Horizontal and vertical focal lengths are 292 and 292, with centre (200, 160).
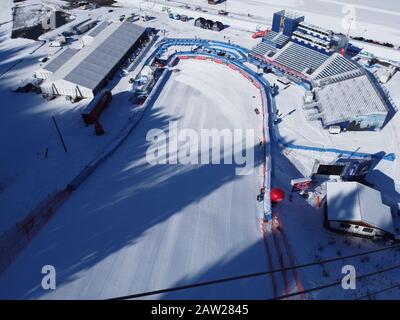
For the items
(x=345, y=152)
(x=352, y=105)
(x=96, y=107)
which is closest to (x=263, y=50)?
(x=352, y=105)

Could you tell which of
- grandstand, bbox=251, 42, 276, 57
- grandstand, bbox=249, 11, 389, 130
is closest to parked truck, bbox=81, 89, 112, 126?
grandstand, bbox=249, 11, 389, 130

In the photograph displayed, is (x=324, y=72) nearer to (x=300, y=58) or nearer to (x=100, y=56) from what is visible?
(x=300, y=58)

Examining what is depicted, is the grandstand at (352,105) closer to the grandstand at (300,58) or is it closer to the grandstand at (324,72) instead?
the grandstand at (324,72)

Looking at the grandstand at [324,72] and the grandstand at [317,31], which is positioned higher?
the grandstand at [317,31]

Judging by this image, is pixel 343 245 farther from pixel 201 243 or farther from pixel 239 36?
pixel 239 36

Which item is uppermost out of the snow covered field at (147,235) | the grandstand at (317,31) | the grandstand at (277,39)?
the grandstand at (317,31)

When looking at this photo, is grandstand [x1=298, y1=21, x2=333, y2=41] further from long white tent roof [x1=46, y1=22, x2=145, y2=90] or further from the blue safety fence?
long white tent roof [x1=46, y1=22, x2=145, y2=90]

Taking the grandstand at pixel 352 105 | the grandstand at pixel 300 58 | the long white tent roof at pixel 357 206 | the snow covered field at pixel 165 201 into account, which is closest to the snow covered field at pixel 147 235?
the snow covered field at pixel 165 201
